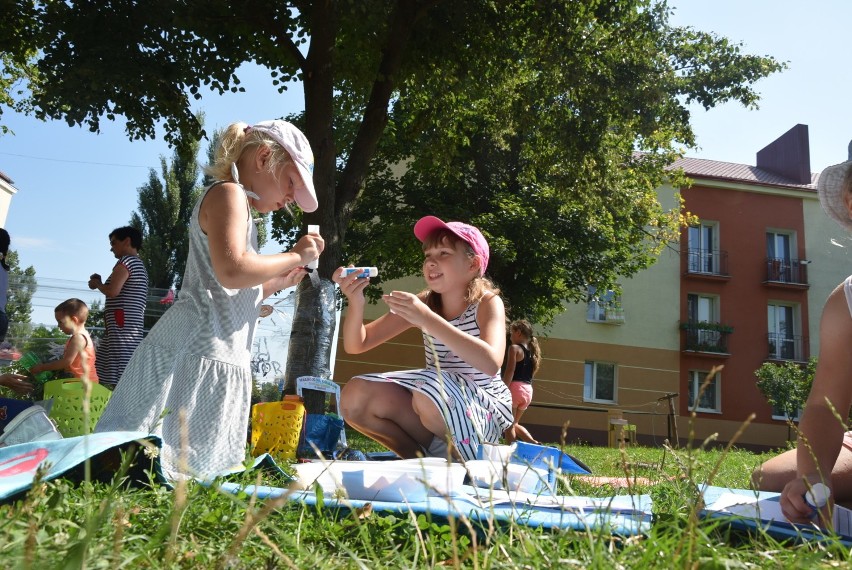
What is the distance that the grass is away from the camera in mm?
1092

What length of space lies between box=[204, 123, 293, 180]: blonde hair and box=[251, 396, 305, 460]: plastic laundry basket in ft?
6.59

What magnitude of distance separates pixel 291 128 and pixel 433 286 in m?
1.19

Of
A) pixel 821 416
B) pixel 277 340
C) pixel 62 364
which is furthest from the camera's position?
pixel 277 340

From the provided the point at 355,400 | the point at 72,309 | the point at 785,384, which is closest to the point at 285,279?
the point at 355,400

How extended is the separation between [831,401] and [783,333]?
27897mm

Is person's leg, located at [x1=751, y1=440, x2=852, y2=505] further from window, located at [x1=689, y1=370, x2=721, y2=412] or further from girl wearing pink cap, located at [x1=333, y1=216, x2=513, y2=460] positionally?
window, located at [x1=689, y1=370, x2=721, y2=412]

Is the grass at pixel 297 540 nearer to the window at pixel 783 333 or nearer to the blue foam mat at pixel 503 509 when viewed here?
the blue foam mat at pixel 503 509

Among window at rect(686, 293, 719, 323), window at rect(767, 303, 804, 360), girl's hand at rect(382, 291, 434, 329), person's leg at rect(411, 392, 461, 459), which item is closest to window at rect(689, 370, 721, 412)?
window at rect(686, 293, 719, 323)

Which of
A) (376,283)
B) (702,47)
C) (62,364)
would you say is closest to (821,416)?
(62,364)

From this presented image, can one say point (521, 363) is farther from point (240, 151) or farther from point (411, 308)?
point (240, 151)

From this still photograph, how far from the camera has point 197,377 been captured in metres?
2.62

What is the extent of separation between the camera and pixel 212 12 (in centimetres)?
840

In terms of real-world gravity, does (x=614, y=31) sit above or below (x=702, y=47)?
below

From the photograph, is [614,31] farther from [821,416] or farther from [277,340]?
[821,416]
